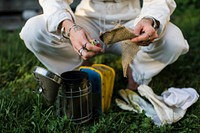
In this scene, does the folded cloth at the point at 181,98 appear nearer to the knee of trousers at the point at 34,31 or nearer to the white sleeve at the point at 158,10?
the white sleeve at the point at 158,10

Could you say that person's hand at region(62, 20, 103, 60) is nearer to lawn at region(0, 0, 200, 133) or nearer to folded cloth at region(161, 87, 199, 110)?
lawn at region(0, 0, 200, 133)

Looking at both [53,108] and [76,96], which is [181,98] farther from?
[53,108]

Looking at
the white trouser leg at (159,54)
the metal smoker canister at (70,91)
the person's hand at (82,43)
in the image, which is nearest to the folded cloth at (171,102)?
→ the white trouser leg at (159,54)

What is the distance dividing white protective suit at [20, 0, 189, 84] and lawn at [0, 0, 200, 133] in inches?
7.5

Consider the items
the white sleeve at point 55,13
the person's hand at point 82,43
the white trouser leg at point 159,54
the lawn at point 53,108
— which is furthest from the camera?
the white trouser leg at point 159,54

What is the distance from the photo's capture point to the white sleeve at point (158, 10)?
5.04ft

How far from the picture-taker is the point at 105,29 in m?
1.81

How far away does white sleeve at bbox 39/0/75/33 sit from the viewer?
1500 millimetres

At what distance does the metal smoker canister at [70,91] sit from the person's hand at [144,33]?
32cm

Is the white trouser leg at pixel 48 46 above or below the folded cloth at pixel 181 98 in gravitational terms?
above

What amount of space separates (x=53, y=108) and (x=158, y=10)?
2.18 ft

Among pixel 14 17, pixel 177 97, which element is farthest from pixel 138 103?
pixel 14 17

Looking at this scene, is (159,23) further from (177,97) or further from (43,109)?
(43,109)

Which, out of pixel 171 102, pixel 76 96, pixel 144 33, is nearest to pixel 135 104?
pixel 171 102
